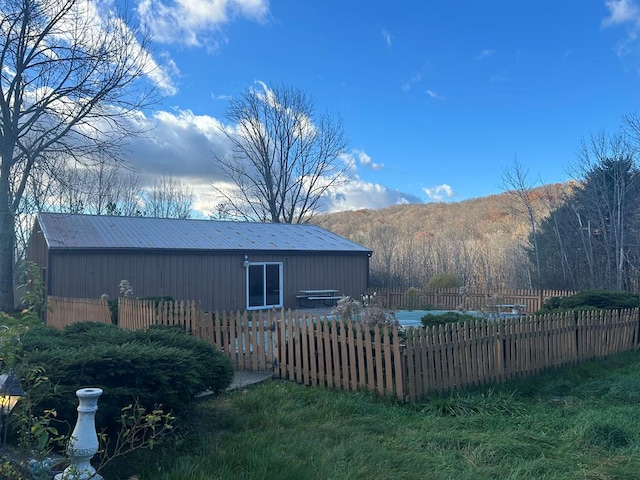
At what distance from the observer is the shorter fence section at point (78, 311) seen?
40.1 feet

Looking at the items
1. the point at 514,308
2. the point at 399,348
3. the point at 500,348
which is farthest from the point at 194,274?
the point at 399,348

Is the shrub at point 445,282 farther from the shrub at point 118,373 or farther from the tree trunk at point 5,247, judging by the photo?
the shrub at point 118,373

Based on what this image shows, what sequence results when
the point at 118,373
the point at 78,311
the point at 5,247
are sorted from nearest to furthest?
the point at 118,373 → the point at 78,311 → the point at 5,247

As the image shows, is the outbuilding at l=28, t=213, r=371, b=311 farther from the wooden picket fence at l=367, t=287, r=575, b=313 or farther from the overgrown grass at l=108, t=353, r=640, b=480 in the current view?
the overgrown grass at l=108, t=353, r=640, b=480

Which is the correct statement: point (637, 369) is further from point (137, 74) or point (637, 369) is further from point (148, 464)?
point (137, 74)

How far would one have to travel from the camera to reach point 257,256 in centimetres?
1950

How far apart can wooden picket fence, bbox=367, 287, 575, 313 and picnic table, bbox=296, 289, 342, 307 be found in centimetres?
183

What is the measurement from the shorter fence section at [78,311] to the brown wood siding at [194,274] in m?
1.38

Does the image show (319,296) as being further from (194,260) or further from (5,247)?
(5,247)

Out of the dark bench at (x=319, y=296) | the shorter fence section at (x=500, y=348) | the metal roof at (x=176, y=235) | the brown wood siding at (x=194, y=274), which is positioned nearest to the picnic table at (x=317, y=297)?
the dark bench at (x=319, y=296)

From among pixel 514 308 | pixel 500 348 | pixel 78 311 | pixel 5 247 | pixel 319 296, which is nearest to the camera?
pixel 500 348

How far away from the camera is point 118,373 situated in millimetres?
4441

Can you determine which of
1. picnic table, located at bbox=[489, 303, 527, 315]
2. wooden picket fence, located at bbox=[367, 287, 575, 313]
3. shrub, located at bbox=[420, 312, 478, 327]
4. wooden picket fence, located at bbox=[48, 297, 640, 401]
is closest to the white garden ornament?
wooden picket fence, located at bbox=[48, 297, 640, 401]

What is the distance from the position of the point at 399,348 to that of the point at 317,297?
1424 cm
